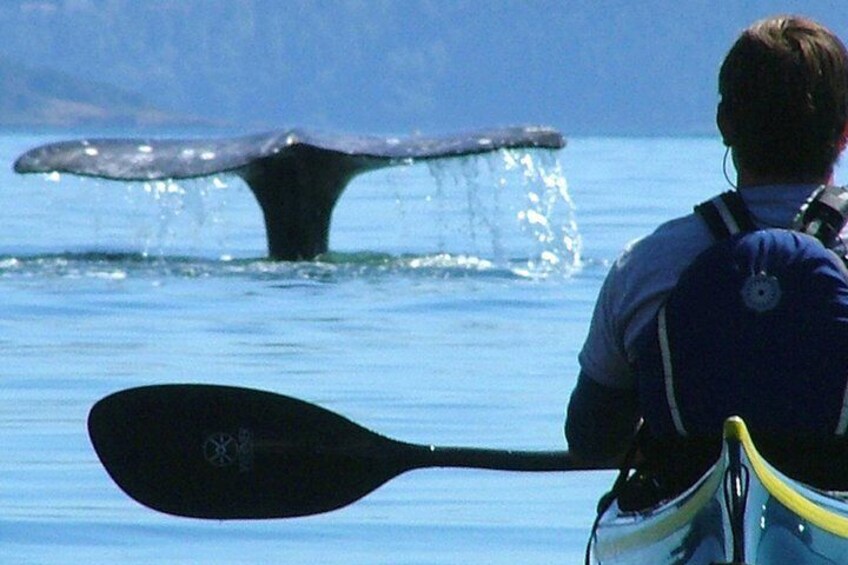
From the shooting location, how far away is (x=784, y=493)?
3.98 m

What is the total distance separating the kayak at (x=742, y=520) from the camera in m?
3.90

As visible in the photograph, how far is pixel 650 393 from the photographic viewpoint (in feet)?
13.9

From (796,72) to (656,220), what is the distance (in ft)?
57.1

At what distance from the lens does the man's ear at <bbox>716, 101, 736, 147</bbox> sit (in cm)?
425

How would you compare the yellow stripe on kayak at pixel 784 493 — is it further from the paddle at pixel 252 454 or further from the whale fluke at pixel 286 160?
the whale fluke at pixel 286 160

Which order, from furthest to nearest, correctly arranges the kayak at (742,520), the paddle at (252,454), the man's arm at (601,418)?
the paddle at (252,454)
the man's arm at (601,418)
the kayak at (742,520)

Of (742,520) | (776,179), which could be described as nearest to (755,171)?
(776,179)

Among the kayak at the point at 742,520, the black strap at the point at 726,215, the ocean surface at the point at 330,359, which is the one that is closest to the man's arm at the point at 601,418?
the kayak at the point at 742,520

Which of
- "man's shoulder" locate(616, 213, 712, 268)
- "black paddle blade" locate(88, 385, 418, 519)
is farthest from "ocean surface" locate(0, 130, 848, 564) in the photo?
"man's shoulder" locate(616, 213, 712, 268)

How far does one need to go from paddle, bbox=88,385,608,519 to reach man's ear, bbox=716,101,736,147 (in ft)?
3.45

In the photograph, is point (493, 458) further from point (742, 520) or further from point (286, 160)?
point (286, 160)

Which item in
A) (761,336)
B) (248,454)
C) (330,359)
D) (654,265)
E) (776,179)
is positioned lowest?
(330,359)

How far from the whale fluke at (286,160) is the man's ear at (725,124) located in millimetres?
8940

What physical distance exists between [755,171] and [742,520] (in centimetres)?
68
